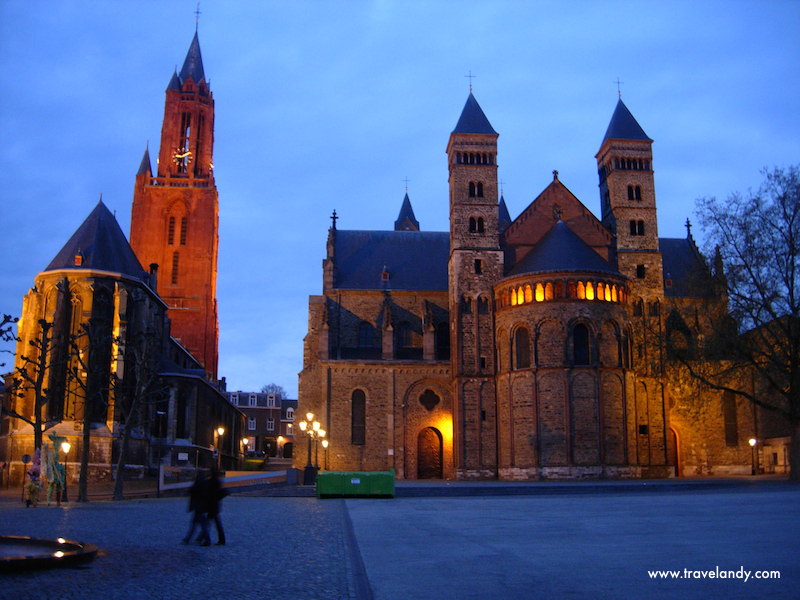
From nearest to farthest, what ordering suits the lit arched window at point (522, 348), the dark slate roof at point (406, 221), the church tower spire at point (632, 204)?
the lit arched window at point (522, 348) < the church tower spire at point (632, 204) < the dark slate roof at point (406, 221)

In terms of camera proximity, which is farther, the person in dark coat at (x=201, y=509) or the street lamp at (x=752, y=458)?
the street lamp at (x=752, y=458)

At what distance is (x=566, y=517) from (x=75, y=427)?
36.3m

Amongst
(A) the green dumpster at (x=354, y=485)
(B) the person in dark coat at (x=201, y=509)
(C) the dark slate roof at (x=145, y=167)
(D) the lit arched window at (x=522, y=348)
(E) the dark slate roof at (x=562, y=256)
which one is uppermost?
(C) the dark slate roof at (x=145, y=167)

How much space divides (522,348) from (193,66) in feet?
199

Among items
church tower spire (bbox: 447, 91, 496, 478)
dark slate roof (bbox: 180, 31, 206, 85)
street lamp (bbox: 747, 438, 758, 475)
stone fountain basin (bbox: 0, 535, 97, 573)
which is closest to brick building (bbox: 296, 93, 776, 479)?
church tower spire (bbox: 447, 91, 496, 478)

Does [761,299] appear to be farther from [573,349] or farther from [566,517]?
[566,517]

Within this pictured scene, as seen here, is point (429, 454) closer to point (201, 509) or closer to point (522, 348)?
point (522, 348)

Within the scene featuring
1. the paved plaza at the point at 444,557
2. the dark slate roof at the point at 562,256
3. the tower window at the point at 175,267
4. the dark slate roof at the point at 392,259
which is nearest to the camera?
the paved plaza at the point at 444,557

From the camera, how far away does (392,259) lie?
6331 cm

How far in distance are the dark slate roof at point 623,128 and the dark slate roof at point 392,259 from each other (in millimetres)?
16127

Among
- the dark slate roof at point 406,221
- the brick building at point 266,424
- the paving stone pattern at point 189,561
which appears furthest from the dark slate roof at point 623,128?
the brick building at point 266,424

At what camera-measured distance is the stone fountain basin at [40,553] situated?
10.3 m

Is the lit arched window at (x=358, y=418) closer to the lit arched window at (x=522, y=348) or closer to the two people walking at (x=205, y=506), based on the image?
the lit arched window at (x=522, y=348)

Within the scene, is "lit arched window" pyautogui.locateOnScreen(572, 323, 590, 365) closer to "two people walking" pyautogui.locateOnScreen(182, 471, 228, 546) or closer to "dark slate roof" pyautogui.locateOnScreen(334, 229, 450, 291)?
"dark slate roof" pyautogui.locateOnScreen(334, 229, 450, 291)
